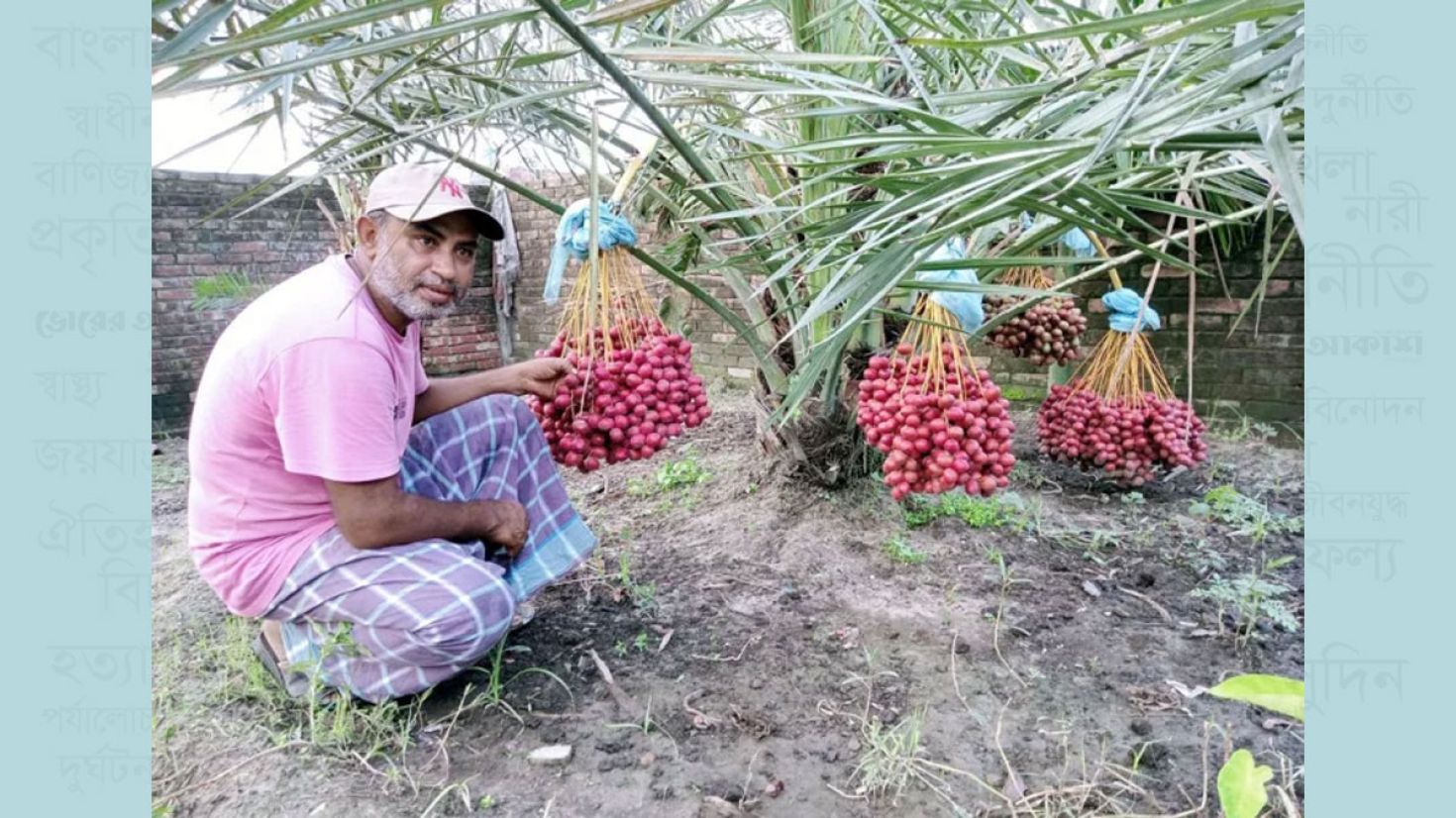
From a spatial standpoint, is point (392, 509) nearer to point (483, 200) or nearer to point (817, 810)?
point (817, 810)

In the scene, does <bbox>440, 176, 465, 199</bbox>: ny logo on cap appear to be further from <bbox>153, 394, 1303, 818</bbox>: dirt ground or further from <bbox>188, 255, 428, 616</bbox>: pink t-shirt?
<bbox>153, 394, 1303, 818</bbox>: dirt ground

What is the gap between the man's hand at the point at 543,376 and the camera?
1846 mm

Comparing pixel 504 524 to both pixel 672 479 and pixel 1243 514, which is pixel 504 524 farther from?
pixel 1243 514

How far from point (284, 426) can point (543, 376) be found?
20.7 inches

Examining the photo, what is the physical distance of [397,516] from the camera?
1.71 meters

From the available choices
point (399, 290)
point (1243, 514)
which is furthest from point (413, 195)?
point (1243, 514)

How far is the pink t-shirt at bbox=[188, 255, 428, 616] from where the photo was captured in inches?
62.5

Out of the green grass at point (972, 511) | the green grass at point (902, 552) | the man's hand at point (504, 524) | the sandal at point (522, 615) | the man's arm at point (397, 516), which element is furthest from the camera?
the green grass at point (972, 511)

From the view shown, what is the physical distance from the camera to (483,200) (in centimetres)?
646

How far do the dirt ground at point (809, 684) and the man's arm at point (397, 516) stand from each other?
1.07ft

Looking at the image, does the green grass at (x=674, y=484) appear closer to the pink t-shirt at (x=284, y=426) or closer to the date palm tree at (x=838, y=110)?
the date palm tree at (x=838, y=110)

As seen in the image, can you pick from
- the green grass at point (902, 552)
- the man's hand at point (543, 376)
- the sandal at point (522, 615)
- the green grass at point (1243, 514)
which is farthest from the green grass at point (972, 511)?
the man's hand at point (543, 376)

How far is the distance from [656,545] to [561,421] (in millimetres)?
840

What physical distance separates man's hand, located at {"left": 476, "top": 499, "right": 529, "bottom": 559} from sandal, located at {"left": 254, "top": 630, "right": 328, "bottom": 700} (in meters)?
0.48
